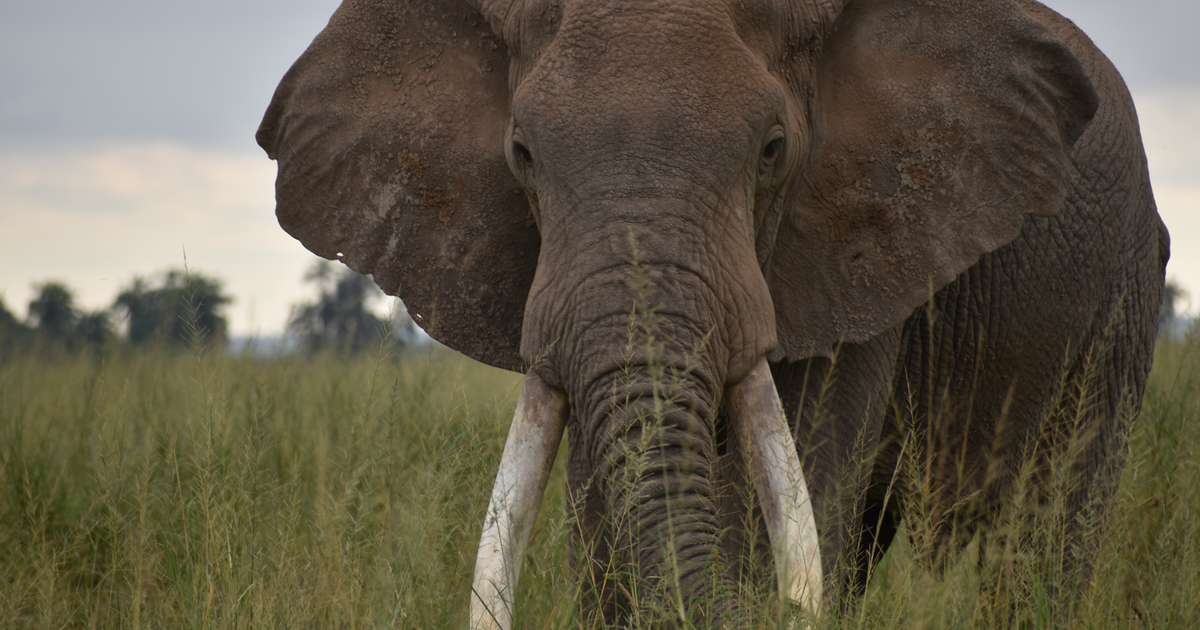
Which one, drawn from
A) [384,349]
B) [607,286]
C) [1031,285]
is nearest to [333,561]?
[384,349]

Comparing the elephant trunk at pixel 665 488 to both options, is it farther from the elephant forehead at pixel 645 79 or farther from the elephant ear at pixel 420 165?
the elephant ear at pixel 420 165

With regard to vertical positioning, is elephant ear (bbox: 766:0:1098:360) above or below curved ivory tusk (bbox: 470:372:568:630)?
above

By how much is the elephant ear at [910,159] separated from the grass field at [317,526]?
32.2 inches

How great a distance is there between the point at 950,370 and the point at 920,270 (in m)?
1.04

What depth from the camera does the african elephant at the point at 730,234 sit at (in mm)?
2682

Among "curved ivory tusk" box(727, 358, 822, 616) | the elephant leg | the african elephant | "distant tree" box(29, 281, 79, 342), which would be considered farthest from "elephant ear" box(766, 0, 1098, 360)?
"distant tree" box(29, 281, 79, 342)

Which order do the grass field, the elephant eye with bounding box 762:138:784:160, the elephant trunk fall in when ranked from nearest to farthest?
the elephant trunk
the grass field
the elephant eye with bounding box 762:138:784:160

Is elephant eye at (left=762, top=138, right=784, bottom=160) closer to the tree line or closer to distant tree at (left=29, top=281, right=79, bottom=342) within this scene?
the tree line

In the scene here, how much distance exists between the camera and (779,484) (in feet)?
9.00

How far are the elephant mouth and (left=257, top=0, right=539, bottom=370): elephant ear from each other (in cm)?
59

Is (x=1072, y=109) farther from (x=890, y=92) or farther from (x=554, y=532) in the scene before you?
(x=554, y=532)

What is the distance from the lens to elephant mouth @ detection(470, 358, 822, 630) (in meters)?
2.60

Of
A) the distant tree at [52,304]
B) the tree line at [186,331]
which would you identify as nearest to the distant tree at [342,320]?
the tree line at [186,331]

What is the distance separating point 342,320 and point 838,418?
20.0m
